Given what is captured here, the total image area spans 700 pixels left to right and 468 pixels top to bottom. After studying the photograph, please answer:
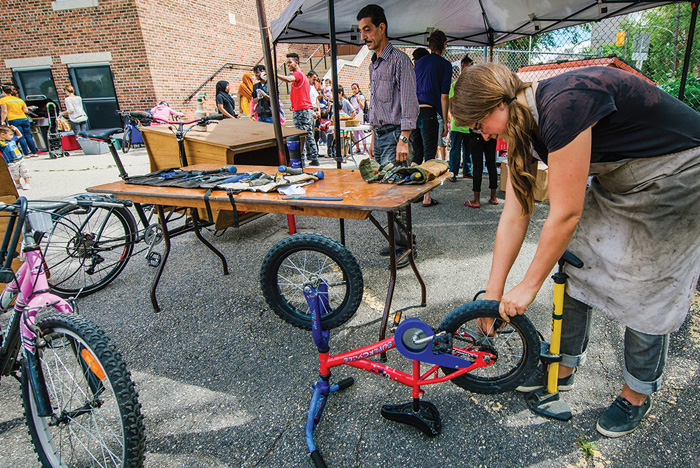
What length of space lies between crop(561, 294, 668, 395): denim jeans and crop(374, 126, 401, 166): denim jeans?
92.9 inches

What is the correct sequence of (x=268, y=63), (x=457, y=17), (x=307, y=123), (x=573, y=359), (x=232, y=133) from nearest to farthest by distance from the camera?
(x=573, y=359)
(x=268, y=63)
(x=232, y=133)
(x=457, y=17)
(x=307, y=123)

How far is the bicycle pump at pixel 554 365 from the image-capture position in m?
1.67

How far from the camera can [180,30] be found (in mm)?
13055

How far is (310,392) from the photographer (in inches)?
84.0

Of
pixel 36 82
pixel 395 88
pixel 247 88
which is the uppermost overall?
pixel 36 82

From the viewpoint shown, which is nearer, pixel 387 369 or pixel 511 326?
pixel 511 326

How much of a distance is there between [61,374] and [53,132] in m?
14.5

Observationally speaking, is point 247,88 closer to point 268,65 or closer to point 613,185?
point 268,65

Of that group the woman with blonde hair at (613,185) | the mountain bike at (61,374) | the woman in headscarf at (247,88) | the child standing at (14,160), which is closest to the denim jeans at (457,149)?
the woman with blonde hair at (613,185)

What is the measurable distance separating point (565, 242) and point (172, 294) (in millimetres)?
Answer: 3029

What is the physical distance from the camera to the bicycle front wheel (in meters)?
1.52

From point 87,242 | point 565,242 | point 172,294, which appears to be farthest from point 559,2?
point 87,242

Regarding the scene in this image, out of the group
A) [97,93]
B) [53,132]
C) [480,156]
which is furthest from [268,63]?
[53,132]

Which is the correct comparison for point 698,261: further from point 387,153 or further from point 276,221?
point 276,221
